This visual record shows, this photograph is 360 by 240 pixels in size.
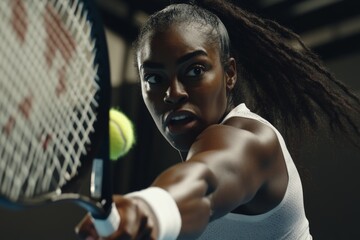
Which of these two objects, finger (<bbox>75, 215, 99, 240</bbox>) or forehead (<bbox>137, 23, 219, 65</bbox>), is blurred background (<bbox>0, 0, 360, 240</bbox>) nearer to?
forehead (<bbox>137, 23, 219, 65</bbox>)

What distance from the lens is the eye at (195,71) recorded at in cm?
114

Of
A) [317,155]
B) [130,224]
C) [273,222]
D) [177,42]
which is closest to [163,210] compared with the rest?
[130,224]

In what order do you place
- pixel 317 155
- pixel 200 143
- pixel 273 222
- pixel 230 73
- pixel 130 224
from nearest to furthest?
pixel 130 224
pixel 200 143
pixel 273 222
pixel 230 73
pixel 317 155

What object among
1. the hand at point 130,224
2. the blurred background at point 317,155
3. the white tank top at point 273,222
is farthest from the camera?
the blurred background at point 317,155

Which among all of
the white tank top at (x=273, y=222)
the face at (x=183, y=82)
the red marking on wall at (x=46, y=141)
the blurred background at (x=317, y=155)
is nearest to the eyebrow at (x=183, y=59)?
the face at (x=183, y=82)

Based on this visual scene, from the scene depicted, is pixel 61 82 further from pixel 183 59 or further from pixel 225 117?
pixel 225 117

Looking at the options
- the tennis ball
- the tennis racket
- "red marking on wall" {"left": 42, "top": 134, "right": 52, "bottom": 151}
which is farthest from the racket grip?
the tennis ball

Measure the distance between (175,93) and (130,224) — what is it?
1.63 ft

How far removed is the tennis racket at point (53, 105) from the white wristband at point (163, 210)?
0.12 ft

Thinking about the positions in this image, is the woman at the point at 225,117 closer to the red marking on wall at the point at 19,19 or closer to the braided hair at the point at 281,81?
the braided hair at the point at 281,81

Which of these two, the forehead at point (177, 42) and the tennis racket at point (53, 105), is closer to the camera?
the tennis racket at point (53, 105)

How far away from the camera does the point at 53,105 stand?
0.76m

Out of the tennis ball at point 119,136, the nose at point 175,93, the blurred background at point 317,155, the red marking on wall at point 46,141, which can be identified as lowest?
the blurred background at point 317,155

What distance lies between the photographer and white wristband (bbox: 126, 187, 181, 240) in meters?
0.69
